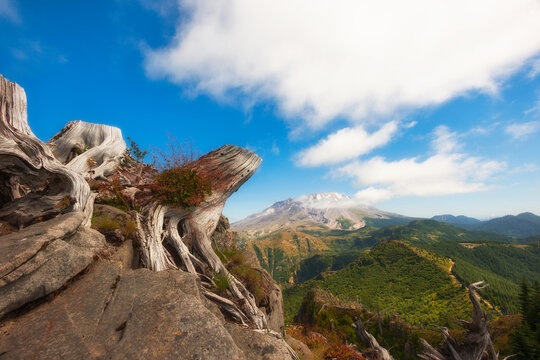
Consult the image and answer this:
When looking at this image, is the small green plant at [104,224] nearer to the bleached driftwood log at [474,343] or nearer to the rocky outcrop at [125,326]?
the rocky outcrop at [125,326]

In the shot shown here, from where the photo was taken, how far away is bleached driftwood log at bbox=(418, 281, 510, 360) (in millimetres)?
9672

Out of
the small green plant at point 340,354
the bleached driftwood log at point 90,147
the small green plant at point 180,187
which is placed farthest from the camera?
the bleached driftwood log at point 90,147

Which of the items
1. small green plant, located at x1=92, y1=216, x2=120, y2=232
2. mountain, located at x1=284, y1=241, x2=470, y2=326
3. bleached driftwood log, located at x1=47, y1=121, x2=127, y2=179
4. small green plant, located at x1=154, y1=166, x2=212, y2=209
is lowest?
mountain, located at x1=284, y1=241, x2=470, y2=326

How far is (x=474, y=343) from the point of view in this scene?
10.1 metres

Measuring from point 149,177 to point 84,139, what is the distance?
708 centimetres

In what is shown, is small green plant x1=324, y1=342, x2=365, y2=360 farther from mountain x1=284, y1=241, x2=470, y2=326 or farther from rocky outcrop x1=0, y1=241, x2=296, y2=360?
mountain x1=284, y1=241, x2=470, y2=326

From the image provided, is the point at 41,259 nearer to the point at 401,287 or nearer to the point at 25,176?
the point at 25,176

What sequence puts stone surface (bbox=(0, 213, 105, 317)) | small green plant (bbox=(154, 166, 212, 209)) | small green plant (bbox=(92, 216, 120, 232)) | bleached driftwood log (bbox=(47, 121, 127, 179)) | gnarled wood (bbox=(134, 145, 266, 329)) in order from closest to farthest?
1. stone surface (bbox=(0, 213, 105, 317))
2. small green plant (bbox=(92, 216, 120, 232))
3. gnarled wood (bbox=(134, 145, 266, 329))
4. small green plant (bbox=(154, 166, 212, 209))
5. bleached driftwood log (bbox=(47, 121, 127, 179))

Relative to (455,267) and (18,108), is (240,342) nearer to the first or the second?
(18,108)

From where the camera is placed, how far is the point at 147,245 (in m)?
6.68

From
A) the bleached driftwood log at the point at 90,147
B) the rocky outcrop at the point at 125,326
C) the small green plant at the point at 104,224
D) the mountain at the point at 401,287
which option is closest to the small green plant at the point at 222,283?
the rocky outcrop at the point at 125,326

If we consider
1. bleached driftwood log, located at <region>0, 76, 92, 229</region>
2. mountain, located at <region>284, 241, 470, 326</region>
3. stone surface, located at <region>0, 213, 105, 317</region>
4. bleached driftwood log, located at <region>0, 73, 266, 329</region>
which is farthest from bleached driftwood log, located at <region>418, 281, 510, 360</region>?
mountain, located at <region>284, 241, 470, 326</region>

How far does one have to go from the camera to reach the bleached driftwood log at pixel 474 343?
9672 mm

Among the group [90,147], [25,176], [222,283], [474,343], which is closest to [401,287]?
[474,343]
